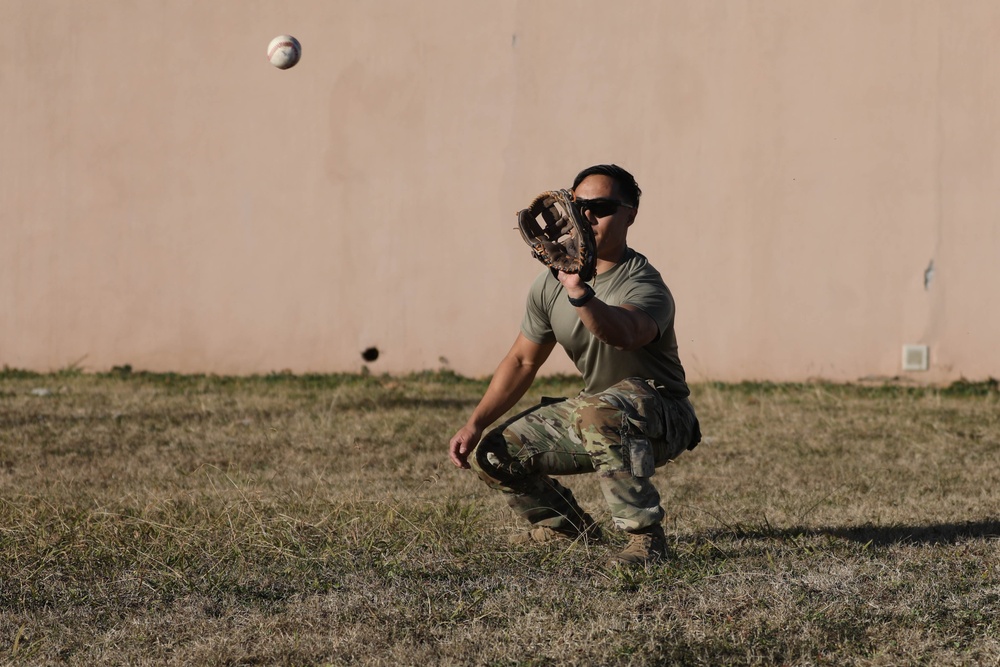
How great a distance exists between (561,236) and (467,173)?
22.4ft

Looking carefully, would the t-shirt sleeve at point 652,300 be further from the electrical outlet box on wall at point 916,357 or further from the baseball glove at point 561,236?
the electrical outlet box on wall at point 916,357

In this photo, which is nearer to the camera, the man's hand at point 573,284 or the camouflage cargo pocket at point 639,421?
the man's hand at point 573,284

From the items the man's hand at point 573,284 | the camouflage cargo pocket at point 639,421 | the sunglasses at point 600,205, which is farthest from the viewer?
the sunglasses at point 600,205

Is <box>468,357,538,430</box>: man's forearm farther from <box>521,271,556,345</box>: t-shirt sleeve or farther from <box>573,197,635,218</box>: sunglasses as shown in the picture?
<box>573,197,635,218</box>: sunglasses

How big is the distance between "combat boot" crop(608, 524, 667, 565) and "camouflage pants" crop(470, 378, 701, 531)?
7 centimetres

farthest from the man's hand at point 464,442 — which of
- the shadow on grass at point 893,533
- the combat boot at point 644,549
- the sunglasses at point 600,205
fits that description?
the shadow on grass at point 893,533

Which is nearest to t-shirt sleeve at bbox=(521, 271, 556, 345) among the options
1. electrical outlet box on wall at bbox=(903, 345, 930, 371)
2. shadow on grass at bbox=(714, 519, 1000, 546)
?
shadow on grass at bbox=(714, 519, 1000, 546)

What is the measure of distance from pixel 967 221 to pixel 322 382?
5.60m

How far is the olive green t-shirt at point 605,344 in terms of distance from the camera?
3.92 m

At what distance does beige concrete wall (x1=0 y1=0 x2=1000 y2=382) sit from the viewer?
9.77 metres

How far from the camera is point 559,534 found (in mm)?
4320

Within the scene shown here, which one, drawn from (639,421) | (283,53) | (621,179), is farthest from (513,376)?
(283,53)

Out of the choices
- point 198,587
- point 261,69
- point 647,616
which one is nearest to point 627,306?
point 647,616

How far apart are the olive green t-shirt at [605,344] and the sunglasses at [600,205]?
0.20 metres
